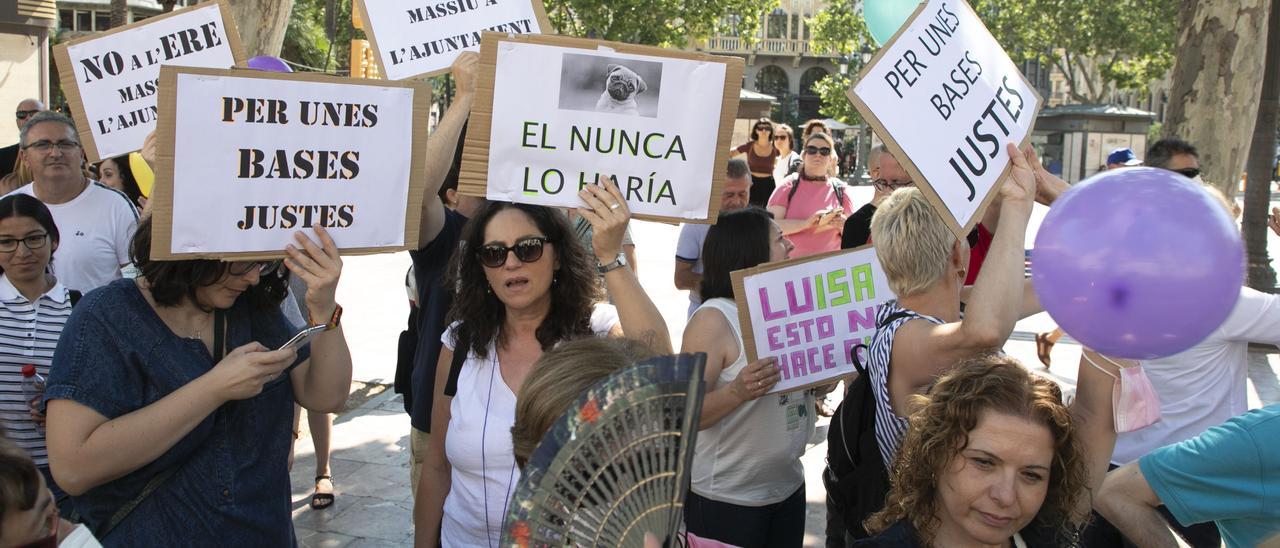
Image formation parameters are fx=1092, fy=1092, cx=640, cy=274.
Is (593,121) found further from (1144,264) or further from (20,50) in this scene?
(20,50)

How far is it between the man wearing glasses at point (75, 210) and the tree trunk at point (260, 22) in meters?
4.22

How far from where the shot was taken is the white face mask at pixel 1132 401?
2.44 meters

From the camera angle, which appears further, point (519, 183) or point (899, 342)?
point (519, 183)

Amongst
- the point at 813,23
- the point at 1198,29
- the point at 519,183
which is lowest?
the point at 519,183

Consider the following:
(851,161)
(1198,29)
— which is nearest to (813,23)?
(851,161)

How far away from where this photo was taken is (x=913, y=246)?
2881mm

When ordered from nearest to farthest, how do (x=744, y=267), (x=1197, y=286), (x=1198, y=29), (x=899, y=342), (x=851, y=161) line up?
(x=1197, y=286) < (x=899, y=342) < (x=744, y=267) < (x=1198, y=29) < (x=851, y=161)

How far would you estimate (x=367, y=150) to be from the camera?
9.57ft

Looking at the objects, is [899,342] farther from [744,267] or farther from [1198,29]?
[1198,29]

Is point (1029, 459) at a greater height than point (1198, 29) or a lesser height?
lesser

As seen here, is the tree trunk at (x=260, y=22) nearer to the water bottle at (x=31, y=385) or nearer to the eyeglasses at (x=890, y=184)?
the eyeglasses at (x=890, y=184)

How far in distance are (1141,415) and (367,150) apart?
201 centimetres

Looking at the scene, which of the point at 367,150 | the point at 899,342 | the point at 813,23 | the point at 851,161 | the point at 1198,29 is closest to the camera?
the point at 899,342

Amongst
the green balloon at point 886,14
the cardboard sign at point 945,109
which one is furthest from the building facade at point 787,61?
the cardboard sign at point 945,109
